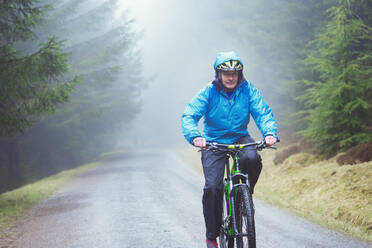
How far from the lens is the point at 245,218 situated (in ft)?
11.9

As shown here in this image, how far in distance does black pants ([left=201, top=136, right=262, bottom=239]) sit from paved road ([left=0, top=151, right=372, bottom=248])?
1167 mm

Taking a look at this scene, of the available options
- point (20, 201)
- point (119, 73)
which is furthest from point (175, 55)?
point (20, 201)

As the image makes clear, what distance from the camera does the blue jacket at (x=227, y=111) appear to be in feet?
13.6

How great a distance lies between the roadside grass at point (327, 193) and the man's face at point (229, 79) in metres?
3.26

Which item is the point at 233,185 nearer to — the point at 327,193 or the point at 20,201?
the point at 327,193

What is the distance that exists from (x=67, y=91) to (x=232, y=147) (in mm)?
7800

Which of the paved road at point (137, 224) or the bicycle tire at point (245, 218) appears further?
the paved road at point (137, 224)

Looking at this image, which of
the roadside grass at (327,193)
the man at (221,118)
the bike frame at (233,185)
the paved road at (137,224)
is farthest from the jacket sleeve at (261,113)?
the roadside grass at (327,193)

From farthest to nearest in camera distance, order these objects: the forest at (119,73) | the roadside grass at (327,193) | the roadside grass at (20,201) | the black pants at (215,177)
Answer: the forest at (119,73)
the roadside grass at (20,201)
the roadside grass at (327,193)
the black pants at (215,177)

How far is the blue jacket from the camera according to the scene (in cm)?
415

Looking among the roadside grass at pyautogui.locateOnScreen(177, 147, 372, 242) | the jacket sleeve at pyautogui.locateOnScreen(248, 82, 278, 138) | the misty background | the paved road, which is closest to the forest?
the roadside grass at pyautogui.locateOnScreen(177, 147, 372, 242)

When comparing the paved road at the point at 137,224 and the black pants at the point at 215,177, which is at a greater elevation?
the black pants at the point at 215,177

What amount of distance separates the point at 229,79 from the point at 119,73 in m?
19.3

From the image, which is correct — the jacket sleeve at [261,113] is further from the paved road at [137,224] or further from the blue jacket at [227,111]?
the paved road at [137,224]
